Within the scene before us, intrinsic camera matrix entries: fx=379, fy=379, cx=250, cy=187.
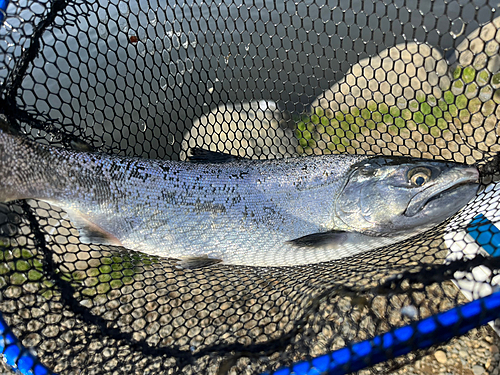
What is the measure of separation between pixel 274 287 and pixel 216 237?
0.74m

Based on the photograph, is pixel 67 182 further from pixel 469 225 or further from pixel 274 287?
pixel 469 225

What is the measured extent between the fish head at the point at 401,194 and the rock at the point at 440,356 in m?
0.93

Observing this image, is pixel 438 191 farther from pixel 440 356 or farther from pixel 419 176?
pixel 440 356

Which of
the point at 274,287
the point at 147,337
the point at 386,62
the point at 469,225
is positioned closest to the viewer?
the point at 469,225

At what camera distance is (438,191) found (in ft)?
8.42

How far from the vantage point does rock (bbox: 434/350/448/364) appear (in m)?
2.74

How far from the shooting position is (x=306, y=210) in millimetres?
2748

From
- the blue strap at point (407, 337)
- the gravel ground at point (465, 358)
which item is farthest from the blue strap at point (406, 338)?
the gravel ground at point (465, 358)

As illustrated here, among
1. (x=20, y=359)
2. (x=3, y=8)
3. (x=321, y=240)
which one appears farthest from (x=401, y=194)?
(x=3, y=8)

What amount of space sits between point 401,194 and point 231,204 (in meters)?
1.19

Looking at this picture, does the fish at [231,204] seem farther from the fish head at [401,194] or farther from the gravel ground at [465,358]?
the gravel ground at [465,358]

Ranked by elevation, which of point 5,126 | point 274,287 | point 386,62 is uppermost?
point 386,62

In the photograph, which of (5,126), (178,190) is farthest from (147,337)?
(5,126)

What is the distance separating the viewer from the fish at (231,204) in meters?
2.65
